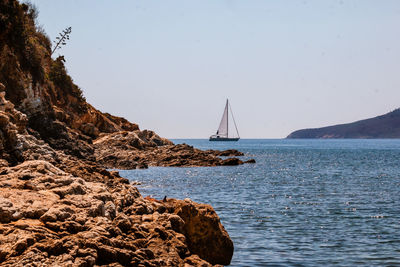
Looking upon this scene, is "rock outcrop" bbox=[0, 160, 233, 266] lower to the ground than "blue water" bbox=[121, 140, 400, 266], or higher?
higher

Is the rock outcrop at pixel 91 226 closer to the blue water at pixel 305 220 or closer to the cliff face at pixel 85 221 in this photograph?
the cliff face at pixel 85 221

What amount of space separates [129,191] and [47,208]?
189 inches

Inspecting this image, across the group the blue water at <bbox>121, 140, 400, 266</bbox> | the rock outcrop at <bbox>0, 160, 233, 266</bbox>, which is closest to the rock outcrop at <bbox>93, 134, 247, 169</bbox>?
the blue water at <bbox>121, 140, 400, 266</bbox>

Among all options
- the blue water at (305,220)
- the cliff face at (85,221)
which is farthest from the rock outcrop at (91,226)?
the blue water at (305,220)

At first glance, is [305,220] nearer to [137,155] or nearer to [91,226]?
[91,226]

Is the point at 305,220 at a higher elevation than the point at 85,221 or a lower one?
lower

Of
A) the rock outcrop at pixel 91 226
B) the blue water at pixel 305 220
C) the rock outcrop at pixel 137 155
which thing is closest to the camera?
the rock outcrop at pixel 91 226

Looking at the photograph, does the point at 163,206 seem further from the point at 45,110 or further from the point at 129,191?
the point at 45,110

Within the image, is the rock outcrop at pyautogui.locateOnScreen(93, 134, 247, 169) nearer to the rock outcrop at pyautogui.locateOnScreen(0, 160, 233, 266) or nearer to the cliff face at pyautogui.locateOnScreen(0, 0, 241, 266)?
the cliff face at pyautogui.locateOnScreen(0, 0, 241, 266)

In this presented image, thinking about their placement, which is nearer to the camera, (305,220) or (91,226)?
(91,226)

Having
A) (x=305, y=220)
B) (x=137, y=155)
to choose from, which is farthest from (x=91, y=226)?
(x=137, y=155)

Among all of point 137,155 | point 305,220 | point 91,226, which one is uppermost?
point 137,155

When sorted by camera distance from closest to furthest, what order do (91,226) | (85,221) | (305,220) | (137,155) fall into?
→ (91,226)
(85,221)
(305,220)
(137,155)

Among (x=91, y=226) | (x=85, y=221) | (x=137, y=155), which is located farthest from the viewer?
(x=137, y=155)
